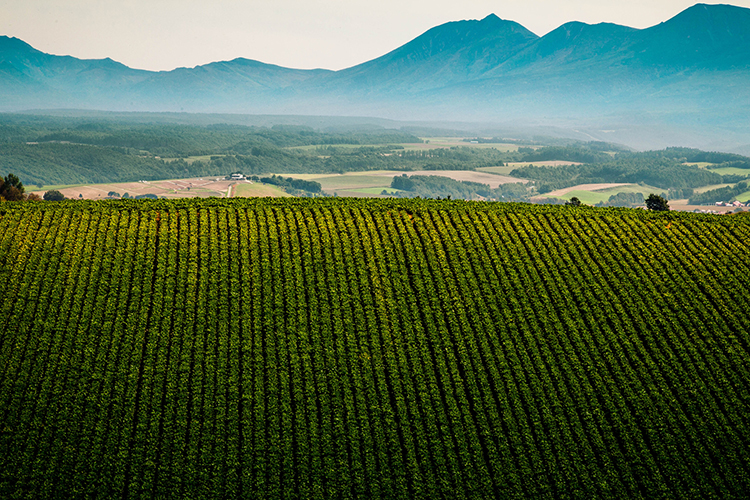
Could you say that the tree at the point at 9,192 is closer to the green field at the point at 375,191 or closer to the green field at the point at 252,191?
the green field at the point at 252,191

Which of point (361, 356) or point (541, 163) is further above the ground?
point (541, 163)

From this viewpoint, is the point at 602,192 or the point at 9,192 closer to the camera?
the point at 9,192

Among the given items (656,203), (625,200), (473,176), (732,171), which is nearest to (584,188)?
(625,200)

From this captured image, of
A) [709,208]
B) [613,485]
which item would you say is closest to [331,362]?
[613,485]

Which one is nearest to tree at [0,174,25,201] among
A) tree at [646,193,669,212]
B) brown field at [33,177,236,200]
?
brown field at [33,177,236,200]

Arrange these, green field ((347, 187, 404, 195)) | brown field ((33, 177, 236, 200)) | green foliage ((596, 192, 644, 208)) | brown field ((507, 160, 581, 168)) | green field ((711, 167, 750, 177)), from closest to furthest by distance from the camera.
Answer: brown field ((33, 177, 236, 200)) < green foliage ((596, 192, 644, 208)) < green field ((347, 187, 404, 195)) < green field ((711, 167, 750, 177)) < brown field ((507, 160, 581, 168))

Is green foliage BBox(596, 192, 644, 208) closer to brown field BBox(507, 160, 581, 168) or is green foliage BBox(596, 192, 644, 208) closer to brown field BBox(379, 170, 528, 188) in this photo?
brown field BBox(379, 170, 528, 188)

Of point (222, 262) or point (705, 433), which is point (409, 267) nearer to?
point (222, 262)

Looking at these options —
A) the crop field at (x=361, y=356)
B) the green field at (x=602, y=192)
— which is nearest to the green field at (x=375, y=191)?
the green field at (x=602, y=192)

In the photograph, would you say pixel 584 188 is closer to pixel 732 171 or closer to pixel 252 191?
pixel 732 171
